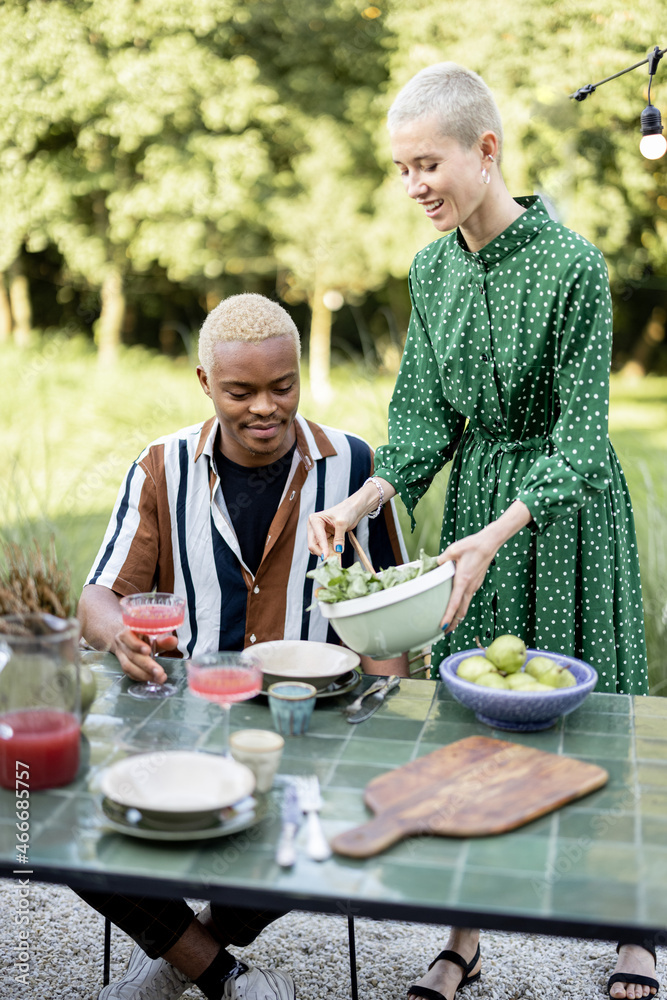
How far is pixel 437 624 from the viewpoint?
2004mm

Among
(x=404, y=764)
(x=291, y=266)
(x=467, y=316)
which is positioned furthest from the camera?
(x=291, y=266)

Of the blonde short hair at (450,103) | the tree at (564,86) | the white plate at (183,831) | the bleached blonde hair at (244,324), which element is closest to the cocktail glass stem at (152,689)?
the white plate at (183,831)

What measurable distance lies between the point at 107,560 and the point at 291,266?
15135mm

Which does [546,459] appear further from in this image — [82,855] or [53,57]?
[53,57]

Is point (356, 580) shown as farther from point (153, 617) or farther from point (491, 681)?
point (153, 617)

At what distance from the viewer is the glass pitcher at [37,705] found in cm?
168

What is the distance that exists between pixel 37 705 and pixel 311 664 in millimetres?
732

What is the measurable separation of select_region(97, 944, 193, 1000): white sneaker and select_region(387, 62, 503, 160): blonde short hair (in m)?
2.10

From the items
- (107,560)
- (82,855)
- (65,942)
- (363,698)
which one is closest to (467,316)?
(363,698)

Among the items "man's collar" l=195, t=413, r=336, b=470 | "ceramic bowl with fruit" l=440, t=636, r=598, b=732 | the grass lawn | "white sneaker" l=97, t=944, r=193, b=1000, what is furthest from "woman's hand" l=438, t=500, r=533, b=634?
the grass lawn

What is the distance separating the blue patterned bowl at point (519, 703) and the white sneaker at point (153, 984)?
110cm

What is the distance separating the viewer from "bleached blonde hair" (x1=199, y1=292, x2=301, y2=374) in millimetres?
2600

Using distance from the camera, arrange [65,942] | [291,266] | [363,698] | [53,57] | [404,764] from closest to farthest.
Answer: [404,764] < [363,698] < [65,942] < [53,57] < [291,266]

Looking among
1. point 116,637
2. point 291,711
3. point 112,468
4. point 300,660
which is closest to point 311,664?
point 300,660
